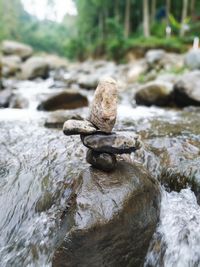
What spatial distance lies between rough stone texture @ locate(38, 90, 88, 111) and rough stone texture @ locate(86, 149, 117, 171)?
19.0 feet

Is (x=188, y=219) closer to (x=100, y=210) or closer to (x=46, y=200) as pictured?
(x=100, y=210)

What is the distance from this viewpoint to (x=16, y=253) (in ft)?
12.4

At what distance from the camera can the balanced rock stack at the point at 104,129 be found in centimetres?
402

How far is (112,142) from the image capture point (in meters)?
4.04

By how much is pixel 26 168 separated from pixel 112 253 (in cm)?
215

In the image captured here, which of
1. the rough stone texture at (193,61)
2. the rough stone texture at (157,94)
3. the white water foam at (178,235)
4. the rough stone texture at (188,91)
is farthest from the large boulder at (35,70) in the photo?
the white water foam at (178,235)

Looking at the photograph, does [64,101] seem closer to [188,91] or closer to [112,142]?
[188,91]

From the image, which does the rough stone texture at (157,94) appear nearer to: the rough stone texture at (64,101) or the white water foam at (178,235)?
the rough stone texture at (64,101)

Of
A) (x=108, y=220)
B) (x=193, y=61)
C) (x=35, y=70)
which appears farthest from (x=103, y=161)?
(x=35, y=70)

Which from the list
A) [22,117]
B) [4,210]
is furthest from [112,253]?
[22,117]

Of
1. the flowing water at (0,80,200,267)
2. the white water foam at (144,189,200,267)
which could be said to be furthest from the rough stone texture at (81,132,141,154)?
the white water foam at (144,189,200,267)

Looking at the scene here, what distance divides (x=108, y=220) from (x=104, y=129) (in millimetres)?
1128

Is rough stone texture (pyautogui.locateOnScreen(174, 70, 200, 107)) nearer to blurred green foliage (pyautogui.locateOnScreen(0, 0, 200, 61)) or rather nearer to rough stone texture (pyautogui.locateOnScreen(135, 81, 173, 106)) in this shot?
rough stone texture (pyautogui.locateOnScreen(135, 81, 173, 106))

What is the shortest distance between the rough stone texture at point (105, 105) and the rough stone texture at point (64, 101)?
588 cm
